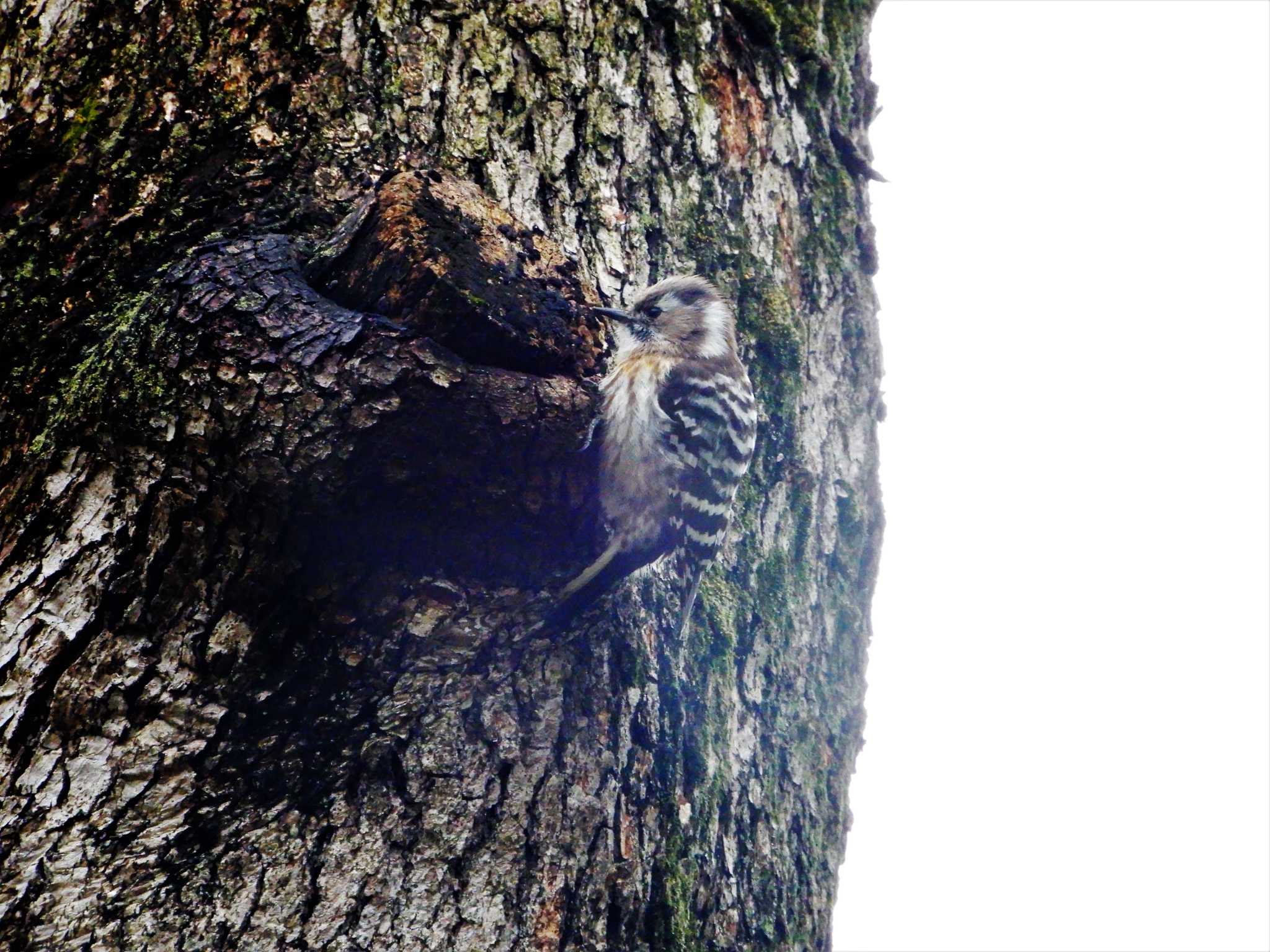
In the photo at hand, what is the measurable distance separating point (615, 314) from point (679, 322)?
55 cm

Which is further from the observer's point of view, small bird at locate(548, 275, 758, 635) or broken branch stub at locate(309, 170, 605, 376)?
small bird at locate(548, 275, 758, 635)

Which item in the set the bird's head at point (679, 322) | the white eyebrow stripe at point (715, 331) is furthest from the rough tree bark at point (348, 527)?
the white eyebrow stripe at point (715, 331)

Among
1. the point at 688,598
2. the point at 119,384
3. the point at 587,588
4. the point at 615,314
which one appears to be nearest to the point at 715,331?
the point at 615,314

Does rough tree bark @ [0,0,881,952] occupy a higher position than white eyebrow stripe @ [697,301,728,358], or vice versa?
white eyebrow stripe @ [697,301,728,358]

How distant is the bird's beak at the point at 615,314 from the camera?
228 centimetres

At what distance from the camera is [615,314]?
2553 millimetres

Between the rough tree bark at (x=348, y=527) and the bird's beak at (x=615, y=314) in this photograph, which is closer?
the rough tree bark at (x=348, y=527)

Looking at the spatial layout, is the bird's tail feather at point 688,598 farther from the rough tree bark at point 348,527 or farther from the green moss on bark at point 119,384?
the green moss on bark at point 119,384

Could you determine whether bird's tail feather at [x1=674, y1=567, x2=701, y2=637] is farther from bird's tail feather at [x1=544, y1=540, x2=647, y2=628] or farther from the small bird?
bird's tail feather at [x1=544, y1=540, x2=647, y2=628]

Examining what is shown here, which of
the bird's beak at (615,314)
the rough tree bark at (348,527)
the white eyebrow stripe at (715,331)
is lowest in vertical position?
the rough tree bark at (348,527)

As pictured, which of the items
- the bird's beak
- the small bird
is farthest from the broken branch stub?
the small bird

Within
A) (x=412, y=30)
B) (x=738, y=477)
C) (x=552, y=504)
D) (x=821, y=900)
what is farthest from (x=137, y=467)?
(x=821, y=900)

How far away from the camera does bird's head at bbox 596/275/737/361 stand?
267cm

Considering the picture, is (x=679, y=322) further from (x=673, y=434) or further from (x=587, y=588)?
(x=587, y=588)
